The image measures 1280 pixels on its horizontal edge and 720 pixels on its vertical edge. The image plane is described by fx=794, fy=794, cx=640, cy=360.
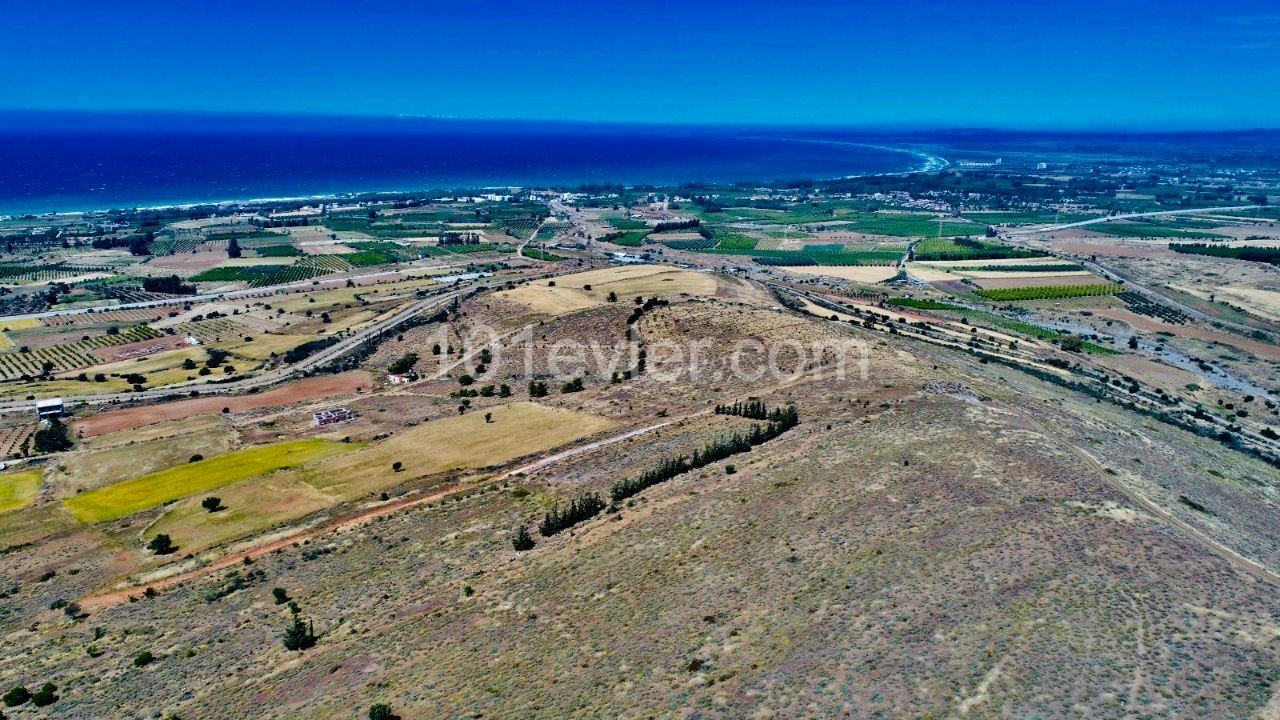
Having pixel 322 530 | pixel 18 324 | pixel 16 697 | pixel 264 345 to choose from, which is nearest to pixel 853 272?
pixel 264 345

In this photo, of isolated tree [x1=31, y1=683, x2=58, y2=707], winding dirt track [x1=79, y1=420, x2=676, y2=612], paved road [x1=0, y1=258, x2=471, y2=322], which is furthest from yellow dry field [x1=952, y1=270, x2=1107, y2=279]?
isolated tree [x1=31, y1=683, x2=58, y2=707]

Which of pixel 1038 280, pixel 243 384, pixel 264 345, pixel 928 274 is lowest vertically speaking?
pixel 243 384

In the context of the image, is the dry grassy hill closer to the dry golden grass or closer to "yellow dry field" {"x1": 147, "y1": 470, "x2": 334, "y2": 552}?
"yellow dry field" {"x1": 147, "y1": 470, "x2": 334, "y2": 552}

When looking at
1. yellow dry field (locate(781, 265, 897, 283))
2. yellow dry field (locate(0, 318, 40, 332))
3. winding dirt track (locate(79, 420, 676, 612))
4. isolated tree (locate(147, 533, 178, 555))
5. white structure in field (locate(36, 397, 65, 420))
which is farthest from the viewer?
yellow dry field (locate(781, 265, 897, 283))

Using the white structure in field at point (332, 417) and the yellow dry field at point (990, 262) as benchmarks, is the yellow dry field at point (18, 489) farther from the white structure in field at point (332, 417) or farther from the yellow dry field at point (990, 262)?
the yellow dry field at point (990, 262)

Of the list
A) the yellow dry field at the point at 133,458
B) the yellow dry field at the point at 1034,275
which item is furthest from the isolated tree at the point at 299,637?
the yellow dry field at the point at 1034,275

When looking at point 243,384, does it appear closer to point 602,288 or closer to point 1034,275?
point 602,288
